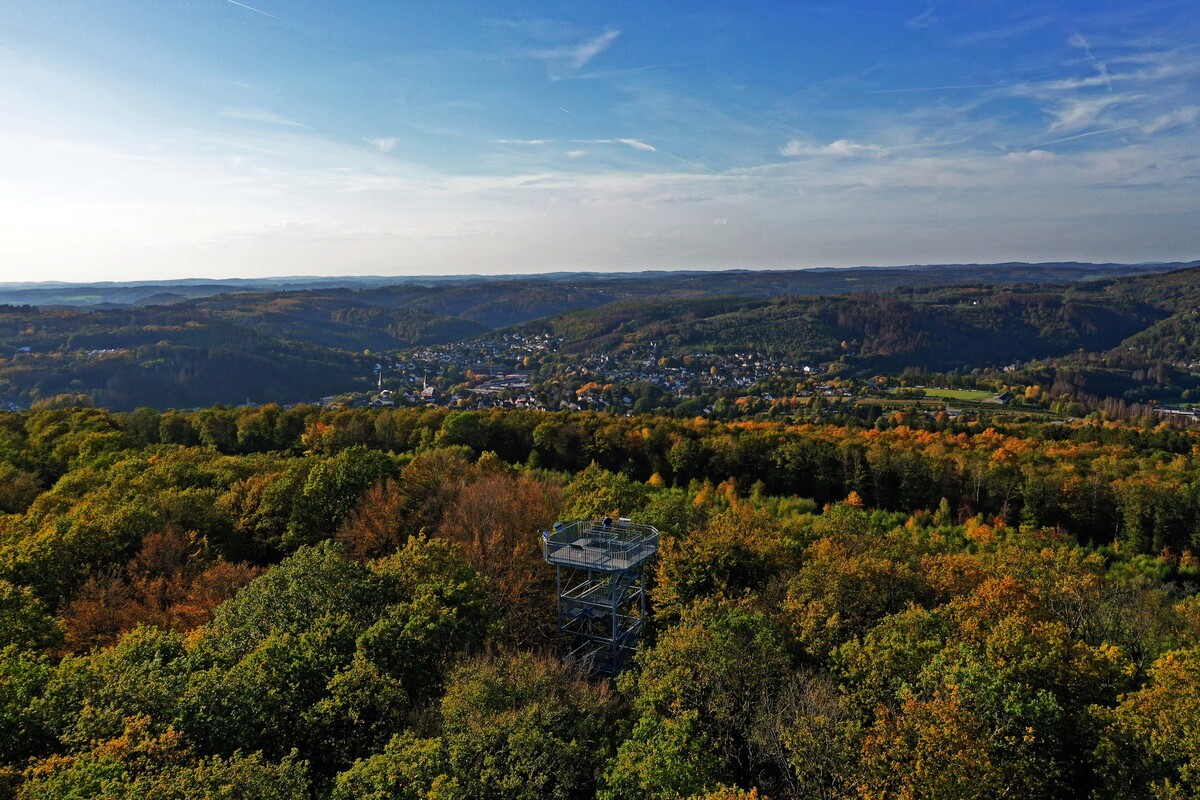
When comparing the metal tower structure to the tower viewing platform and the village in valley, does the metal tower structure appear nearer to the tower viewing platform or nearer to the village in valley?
the tower viewing platform

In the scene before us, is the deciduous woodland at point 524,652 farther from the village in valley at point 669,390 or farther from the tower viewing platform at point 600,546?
the village in valley at point 669,390

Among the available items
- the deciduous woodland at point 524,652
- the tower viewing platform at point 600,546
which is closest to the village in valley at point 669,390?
the deciduous woodland at point 524,652

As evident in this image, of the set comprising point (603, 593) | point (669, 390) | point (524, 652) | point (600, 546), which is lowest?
point (669, 390)

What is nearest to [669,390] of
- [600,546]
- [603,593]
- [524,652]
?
[603,593]

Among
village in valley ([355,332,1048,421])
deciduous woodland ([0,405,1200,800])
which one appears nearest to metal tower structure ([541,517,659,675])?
deciduous woodland ([0,405,1200,800])

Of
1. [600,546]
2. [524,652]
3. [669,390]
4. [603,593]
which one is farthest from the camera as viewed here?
[669,390]

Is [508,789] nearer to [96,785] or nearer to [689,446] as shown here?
[96,785]

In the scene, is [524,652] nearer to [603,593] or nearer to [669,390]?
[603,593]

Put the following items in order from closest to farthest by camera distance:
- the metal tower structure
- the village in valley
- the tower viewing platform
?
the tower viewing platform
the metal tower structure
the village in valley
